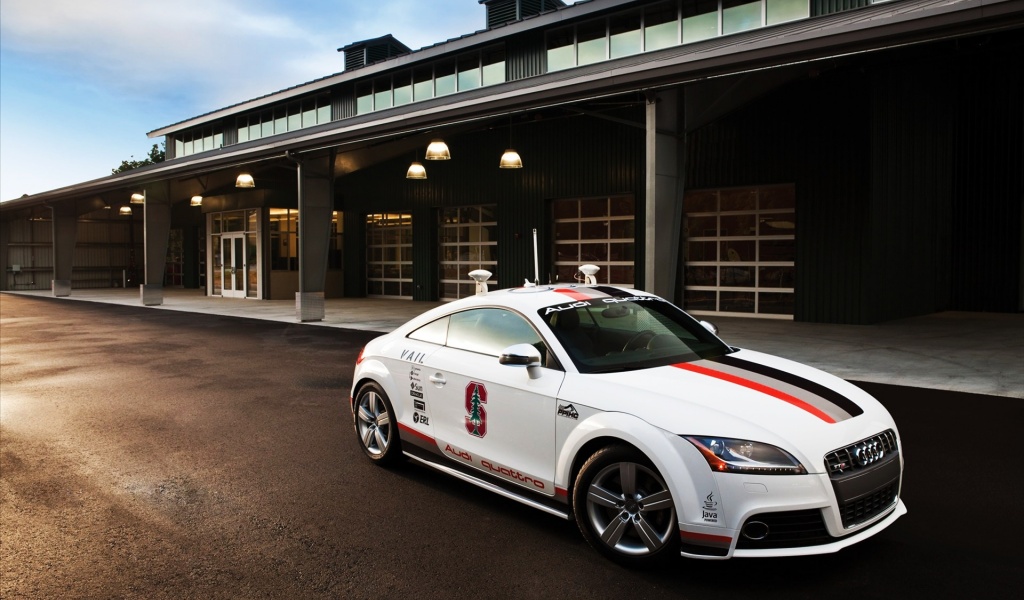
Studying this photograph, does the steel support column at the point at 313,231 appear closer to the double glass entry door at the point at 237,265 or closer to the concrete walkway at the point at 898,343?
the concrete walkway at the point at 898,343

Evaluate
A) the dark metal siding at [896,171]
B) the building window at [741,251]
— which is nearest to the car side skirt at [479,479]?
the dark metal siding at [896,171]

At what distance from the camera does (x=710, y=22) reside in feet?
64.1

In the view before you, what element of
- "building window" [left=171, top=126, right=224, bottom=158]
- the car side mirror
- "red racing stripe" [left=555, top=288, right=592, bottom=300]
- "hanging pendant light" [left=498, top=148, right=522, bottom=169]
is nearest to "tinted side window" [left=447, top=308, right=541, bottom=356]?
the car side mirror

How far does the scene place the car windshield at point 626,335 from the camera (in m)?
4.27

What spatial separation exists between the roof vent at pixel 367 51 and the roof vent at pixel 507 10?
8076 mm

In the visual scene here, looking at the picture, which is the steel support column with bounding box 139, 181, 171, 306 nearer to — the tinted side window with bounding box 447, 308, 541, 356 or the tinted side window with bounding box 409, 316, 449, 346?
the tinted side window with bounding box 409, 316, 449, 346

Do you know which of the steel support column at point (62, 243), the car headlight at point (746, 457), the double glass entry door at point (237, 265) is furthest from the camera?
the steel support column at point (62, 243)

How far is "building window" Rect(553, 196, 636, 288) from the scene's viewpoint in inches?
805

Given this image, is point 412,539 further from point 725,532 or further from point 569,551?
point 725,532

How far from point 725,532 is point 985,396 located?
6.56 metres

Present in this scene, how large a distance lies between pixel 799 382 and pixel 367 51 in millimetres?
33899

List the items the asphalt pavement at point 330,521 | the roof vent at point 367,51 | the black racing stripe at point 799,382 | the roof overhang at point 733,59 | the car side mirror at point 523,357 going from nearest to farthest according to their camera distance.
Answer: the asphalt pavement at point 330,521, the black racing stripe at point 799,382, the car side mirror at point 523,357, the roof overhang at point 733,59, the roof vent at point 367,51

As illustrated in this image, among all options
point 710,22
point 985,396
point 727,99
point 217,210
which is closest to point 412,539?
point 985,396

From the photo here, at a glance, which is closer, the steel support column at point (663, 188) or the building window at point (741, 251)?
the steel support column at point (663, 188)
